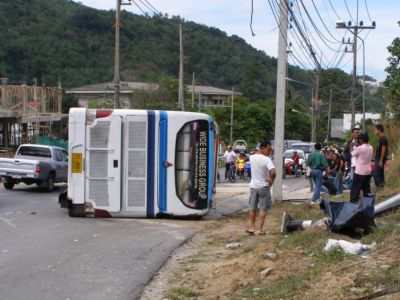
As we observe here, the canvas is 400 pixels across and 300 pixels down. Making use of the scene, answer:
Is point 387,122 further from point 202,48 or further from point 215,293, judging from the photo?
point 202,48

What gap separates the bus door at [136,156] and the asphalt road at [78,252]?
806 millimetres

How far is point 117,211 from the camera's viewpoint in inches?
585

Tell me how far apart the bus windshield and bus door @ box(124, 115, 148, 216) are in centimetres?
75

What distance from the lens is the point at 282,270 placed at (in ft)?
27.0

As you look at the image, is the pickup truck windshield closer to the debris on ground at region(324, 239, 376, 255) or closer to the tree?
the tree

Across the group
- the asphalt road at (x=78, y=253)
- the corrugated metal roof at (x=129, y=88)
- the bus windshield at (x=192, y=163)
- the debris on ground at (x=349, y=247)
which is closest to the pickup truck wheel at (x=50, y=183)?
the asphalt road at (x=78, y=253)

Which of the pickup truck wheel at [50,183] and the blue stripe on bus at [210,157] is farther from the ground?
the blue stripe on bus at [210,157]

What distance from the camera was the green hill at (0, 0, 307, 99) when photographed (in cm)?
7175

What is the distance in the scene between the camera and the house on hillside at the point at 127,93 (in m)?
78.5

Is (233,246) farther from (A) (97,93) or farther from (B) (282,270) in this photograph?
(A) (97,93)

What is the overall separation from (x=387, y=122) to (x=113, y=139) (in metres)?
17.5

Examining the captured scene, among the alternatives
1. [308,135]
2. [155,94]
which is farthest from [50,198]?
[308,135]

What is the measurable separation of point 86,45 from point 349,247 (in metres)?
78.6

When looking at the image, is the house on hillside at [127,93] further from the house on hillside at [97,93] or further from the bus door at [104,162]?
the bus door at [104,162]
